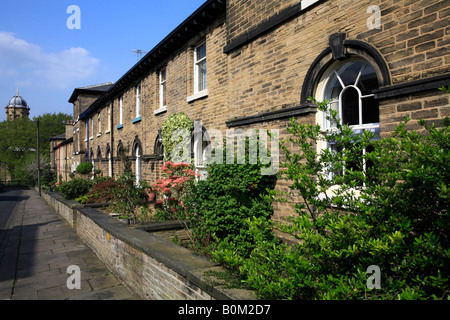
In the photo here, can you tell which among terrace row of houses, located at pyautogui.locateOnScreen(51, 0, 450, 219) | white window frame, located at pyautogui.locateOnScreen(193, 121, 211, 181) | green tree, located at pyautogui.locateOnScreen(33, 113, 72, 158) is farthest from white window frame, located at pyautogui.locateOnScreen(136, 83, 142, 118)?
green tree, located at pyautogui.locateOnScreen(33, 113, 72, 158)

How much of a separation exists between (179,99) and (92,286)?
6589 millimetres

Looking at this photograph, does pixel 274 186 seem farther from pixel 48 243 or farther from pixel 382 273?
pixel 48 243

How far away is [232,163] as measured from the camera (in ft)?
18.9

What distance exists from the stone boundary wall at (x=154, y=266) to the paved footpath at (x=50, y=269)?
30cm

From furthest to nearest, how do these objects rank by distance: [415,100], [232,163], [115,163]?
1. [115,163]
2. [232,163]
3. [415,100]

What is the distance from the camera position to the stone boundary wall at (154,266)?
3.50m

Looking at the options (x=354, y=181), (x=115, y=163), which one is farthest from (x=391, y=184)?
(x=115, y=163)

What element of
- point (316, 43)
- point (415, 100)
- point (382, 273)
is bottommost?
point (382, 273)

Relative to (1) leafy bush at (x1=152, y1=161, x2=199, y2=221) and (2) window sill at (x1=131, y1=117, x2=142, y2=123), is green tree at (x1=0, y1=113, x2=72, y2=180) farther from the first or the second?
(1) leafy bush at (x1=152, y1=161, x2=199, y2=221)

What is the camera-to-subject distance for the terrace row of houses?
3734 mm

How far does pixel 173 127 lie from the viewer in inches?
404

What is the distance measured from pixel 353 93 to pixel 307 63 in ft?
3.08

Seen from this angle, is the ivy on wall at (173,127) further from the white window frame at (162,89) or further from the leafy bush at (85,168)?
the leafy bush at (85,168)

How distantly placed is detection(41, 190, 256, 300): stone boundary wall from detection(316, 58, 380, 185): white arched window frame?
2699 mm
